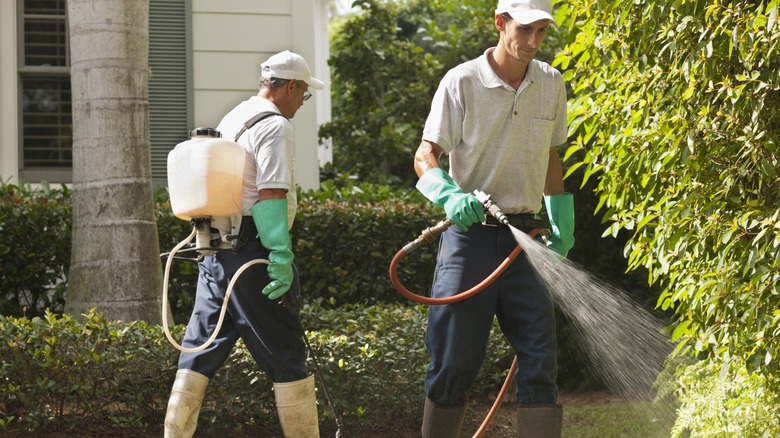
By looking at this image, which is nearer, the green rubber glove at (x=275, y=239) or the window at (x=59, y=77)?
the green rubber glove at (x=275, y=239)

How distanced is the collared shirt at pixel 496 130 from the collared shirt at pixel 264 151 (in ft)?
2.09

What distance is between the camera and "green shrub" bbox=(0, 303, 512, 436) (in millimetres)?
4684

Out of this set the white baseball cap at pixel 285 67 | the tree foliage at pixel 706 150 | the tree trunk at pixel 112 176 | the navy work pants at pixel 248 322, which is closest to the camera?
the tree foliage at pixel 706 150

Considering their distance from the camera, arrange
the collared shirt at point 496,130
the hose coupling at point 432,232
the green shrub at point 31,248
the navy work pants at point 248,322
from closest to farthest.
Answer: the hose coupling at point 432,232 < the collared shirt at point 496,130 < the navy work pants at point 248,322 < the green shrub at point 31,248

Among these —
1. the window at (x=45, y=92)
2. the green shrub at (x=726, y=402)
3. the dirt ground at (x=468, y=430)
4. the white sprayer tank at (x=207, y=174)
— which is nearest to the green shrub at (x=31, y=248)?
the window at (x=45, y=92)

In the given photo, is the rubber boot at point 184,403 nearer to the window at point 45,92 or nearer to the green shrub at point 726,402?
the green shrub at point 726,402

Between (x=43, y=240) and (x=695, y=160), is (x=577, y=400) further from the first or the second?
(x=43, y=240)

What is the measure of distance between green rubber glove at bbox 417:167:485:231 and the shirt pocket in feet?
1.31

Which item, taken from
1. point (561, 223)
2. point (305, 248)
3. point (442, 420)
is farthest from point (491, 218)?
point (305, 248)

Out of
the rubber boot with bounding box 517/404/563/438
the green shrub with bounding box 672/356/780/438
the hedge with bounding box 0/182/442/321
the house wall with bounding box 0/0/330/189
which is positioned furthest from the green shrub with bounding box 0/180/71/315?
the green shrub with bounding box 672/356/780/438

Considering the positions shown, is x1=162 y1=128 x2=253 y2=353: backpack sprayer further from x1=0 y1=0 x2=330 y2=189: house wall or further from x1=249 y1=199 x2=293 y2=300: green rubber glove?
x1=0 y1=0 x2=330 y2=189: house wall

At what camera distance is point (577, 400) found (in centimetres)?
751

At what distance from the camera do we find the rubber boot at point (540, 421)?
133 inches

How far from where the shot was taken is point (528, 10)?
331 centimetres
